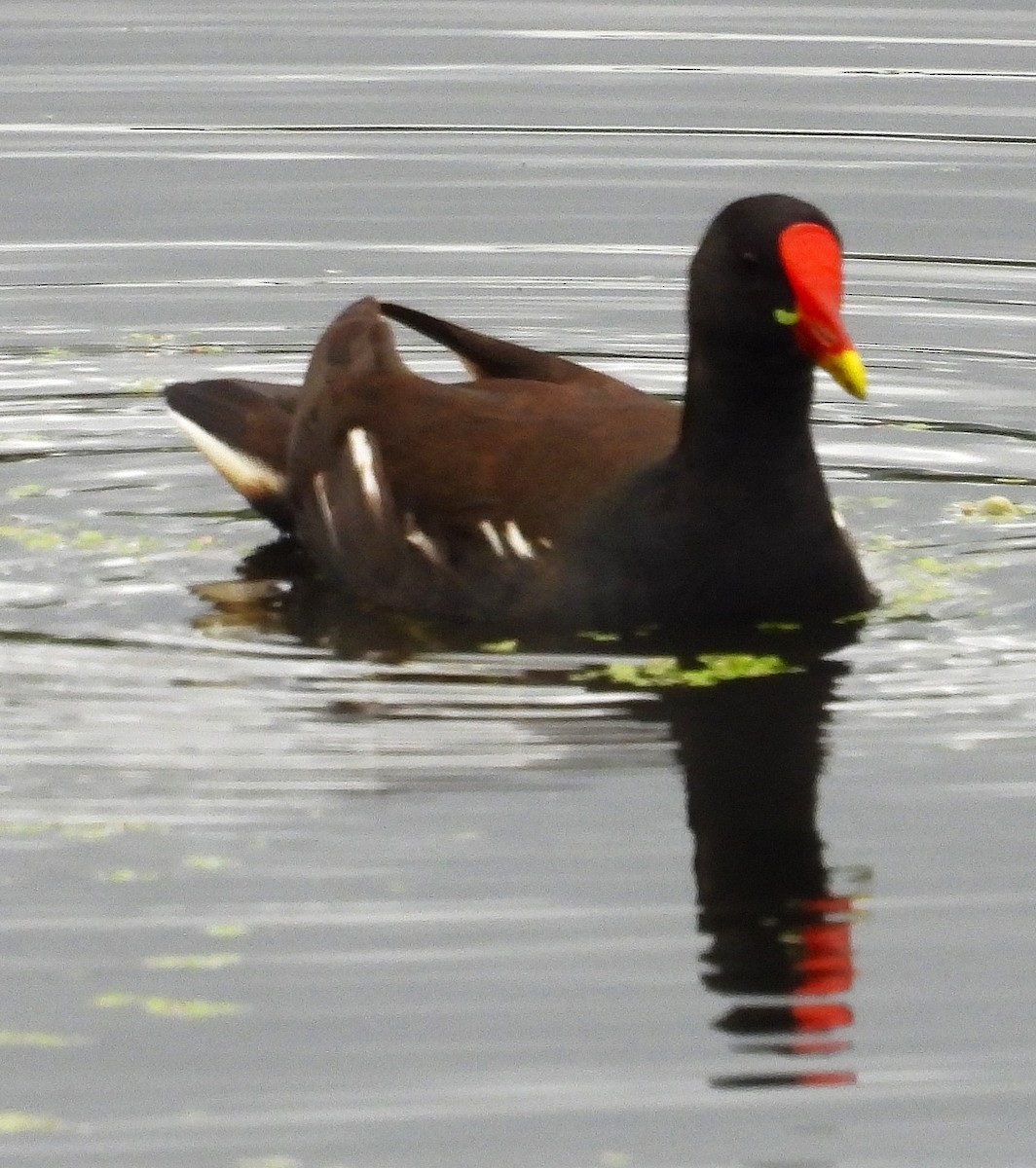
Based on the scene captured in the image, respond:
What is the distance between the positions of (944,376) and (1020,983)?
518 centimetres

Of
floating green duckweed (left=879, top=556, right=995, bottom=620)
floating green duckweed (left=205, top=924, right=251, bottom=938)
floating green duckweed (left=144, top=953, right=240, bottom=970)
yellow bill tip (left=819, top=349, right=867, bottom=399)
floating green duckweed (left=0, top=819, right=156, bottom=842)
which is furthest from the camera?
floating green duckweed (left=879, top=556, right=995, bottom=620)

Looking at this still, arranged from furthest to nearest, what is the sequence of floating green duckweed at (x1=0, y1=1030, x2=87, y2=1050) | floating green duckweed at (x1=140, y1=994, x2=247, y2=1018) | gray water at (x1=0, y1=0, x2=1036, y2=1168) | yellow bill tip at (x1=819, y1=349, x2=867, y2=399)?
yellow bill tip at (x1=819, y1=349, x2=867, y2=399) → floating green duckweed at (x1=140, y1=994, x2=247, y2=1018) → floating green duckweed at (x1=0, y1=1030, x2=87, y2=1050) → gray water at (x1=0, y1=0, x2=1036, y2=1168)

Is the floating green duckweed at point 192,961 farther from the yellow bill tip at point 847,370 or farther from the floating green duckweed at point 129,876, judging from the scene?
→ the yellow bill tip at point 847,370

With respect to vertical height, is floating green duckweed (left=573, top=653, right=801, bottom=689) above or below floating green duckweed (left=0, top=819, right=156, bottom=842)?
above

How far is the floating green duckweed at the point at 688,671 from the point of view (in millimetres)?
7074

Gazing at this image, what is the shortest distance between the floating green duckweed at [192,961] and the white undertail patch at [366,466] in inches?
106

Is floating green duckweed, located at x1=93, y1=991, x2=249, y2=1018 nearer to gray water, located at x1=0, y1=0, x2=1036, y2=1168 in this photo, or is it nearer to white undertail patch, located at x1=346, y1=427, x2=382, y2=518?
gray water, located at x1=0, y1=0, x2=1036, y2=1168

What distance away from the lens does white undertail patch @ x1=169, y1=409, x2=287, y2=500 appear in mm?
8617

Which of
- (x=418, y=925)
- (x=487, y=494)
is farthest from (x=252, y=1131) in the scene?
(x=487, y=494)

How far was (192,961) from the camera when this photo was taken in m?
5.32

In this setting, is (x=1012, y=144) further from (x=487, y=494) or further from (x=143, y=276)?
(x=487, y=494)

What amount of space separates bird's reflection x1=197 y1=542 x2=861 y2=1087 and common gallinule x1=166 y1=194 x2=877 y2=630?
0.14 meters

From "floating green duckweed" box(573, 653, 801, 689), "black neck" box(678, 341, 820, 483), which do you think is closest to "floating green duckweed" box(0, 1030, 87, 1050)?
"floating green duckweed" box(573, 653, 801, 689)

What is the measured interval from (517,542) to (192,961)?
2.37 meters
